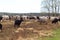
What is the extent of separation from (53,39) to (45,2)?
7416 centimetres

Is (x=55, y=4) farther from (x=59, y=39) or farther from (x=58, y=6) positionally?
(x=59, y=39)

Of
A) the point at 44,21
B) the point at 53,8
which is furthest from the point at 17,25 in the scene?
the point at 53,8

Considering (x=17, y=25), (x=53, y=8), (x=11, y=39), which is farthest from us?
(x=53, y=8)

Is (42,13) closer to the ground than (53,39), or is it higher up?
closer to the ground

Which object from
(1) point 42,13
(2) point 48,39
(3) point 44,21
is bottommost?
(1) point 42,13

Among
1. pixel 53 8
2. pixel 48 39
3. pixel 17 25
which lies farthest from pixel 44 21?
pixel 53 8

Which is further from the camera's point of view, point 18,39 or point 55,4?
point 55,4

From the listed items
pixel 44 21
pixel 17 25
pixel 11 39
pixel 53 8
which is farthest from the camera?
pixel 53 8

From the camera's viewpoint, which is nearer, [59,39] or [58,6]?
[59,39]

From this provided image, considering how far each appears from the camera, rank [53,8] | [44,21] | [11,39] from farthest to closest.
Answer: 1. [53,8]
2. [44,21]
3. [11,39]

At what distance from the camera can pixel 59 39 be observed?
58.3 feet

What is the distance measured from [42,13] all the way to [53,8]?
5703mm

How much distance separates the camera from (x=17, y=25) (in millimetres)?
30484

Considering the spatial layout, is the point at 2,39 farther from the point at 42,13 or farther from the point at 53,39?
the point at 42,13
